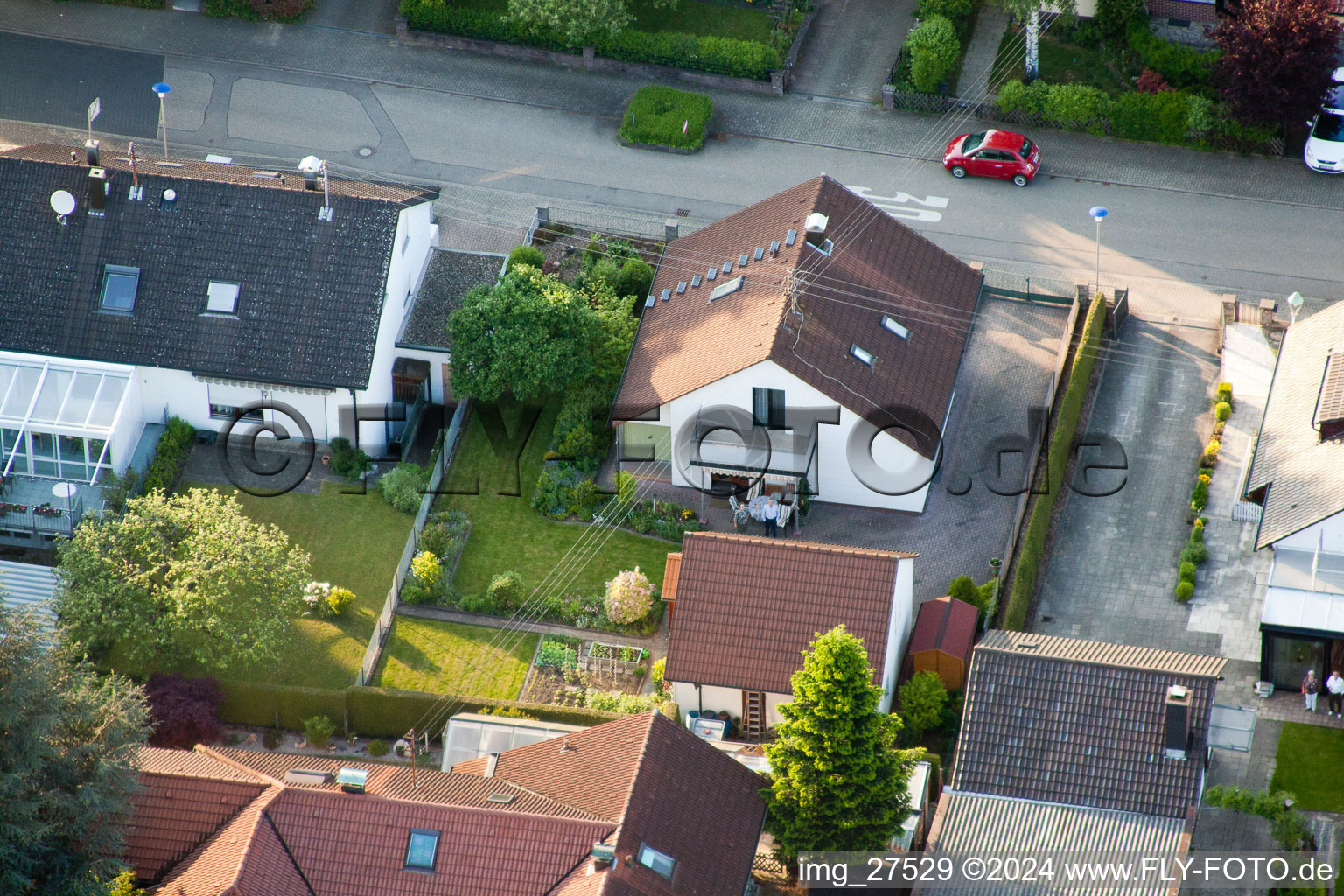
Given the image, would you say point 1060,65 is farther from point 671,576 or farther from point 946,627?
point 671,576

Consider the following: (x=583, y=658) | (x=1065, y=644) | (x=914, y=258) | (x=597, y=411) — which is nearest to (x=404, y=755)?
(x=583, y=658)

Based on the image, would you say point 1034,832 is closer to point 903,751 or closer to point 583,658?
point 903,751

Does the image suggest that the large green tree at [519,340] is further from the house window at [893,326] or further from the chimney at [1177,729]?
the chimney at [1177,729]

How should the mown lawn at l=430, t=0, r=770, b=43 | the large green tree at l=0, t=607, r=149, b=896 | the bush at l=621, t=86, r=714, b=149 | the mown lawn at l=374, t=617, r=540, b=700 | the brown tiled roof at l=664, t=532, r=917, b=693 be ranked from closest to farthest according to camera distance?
1. the large green tree at l=0, t=607, r=149, b=896
2. the brown tiled roof at l=664, t=532, r=917, b=693
3. the mown lawn at l=374, t=617, r=540, b=700
4. the bush at l=621, t=86, r=714, b=149
5. the mown lawn at l=430, t=0, r=770, b=43

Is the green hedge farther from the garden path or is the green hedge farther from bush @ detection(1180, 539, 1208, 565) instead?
the garden path

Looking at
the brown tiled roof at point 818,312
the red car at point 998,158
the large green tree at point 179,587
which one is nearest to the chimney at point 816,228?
the brown tiled roof at point 818,312

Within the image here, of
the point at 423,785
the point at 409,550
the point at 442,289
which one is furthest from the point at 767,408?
the point at 423,785

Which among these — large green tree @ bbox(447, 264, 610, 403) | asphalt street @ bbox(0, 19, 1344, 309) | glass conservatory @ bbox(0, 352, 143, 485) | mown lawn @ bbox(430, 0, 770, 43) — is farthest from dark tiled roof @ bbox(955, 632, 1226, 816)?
mown lawn @ bbox(430, 0, 770, 43)
